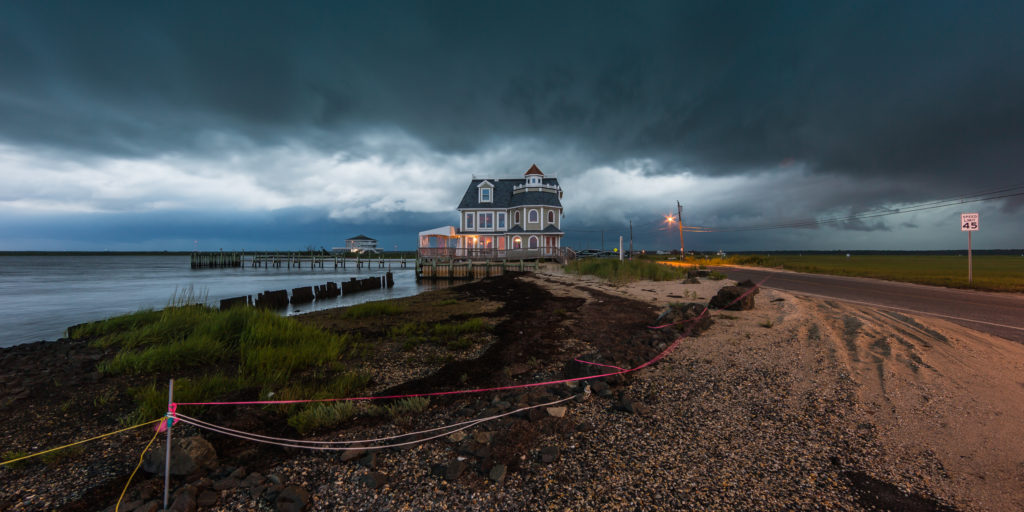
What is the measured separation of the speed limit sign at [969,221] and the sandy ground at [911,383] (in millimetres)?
14487

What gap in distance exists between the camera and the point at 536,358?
315 inches

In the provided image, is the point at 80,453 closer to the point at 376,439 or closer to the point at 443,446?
the point at 376,439

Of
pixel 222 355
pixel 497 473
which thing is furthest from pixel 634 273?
pixel 497 473

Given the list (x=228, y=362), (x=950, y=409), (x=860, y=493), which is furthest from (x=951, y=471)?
(x=228, y=362)

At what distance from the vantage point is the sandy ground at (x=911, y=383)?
3383mm

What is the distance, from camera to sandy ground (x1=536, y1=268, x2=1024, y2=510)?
338 centimetres

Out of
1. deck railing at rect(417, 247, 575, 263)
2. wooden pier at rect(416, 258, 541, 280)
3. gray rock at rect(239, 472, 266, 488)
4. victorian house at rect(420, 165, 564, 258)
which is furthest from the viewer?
Result: victorian house at rect(420, 165, 564, 258)

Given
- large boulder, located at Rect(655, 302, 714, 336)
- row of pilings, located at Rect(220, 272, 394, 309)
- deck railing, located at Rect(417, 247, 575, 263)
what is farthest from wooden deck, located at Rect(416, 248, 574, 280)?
large boulder, located at Rect(655, 302, 714, 336)

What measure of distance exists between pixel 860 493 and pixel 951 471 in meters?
1.17

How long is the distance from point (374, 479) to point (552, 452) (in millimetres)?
1786

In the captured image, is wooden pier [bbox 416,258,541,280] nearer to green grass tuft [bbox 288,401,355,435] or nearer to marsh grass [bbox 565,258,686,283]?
marsh grass [bbox 565,258,686,283]

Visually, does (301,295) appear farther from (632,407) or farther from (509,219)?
(509,219)

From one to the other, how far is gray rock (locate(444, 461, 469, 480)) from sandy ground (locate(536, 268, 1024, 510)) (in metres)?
3.89

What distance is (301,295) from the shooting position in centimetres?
2148
